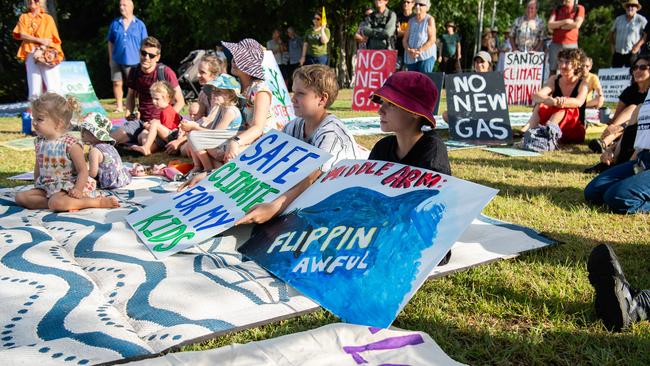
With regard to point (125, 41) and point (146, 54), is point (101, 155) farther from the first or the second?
point (125, 41)

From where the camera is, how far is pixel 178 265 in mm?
3059

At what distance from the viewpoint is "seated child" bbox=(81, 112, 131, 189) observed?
4.78 metres

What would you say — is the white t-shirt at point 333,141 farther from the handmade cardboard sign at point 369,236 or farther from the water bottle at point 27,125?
the water bottle at point 27,125

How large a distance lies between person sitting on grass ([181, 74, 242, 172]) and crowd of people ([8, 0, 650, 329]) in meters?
0.01

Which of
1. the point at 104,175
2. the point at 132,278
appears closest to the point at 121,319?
the point at 132,278

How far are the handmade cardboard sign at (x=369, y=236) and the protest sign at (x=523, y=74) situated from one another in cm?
1000

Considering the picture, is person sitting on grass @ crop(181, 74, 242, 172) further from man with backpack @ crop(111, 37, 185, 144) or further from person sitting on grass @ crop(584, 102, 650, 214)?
person sitting on grass @ crop(584, 102, 650, 214)

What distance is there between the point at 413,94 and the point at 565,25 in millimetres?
8506

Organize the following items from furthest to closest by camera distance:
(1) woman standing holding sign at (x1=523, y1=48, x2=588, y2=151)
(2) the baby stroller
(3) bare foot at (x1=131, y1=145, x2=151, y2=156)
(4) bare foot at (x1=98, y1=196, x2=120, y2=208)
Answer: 1. (2) the baby stroller
2. (1) woman standing holding sign at (x1=523, y1=48, x2=588, y2=151)
3. (3) bare foot at (x1=131, y1=145, x2=151, y2=156)
4. (4) bare foot at (x1=98, y1=196, x2=120, y2=208)

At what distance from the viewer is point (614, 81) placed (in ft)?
41.8

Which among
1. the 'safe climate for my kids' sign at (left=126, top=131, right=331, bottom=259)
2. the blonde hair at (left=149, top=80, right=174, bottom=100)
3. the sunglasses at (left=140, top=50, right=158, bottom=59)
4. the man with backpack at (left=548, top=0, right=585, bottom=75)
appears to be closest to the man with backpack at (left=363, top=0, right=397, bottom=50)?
the man with backpack at (left=548, top=0, right=585, bottom=75)

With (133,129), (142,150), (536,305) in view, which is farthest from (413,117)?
(133,129)

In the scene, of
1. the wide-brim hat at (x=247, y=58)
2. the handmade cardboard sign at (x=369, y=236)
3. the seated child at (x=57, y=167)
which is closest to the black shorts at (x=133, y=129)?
the wide-brim hat at (x=247, y=58)

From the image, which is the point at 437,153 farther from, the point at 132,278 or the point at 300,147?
the point at 132,278
